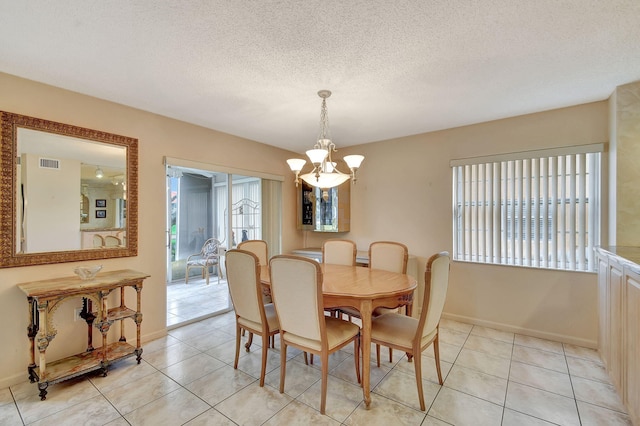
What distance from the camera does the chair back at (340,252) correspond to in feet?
10.8

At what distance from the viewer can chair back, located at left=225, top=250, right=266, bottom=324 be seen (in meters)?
2.16

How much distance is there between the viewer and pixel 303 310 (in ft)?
6.26

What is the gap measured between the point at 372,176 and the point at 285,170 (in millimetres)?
1415

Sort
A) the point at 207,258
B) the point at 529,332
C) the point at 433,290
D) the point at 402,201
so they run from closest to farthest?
the point at 433,290, the point at 529,332, the point at 402,201, the point at 207,258

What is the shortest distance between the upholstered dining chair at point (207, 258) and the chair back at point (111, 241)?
1.56 m

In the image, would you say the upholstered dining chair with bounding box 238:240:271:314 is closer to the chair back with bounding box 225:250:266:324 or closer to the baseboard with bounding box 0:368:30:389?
the chair back with bounding box 225:250:266:324

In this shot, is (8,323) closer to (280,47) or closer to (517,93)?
(280,47)

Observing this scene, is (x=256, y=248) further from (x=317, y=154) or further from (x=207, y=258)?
(x=207, y=258)

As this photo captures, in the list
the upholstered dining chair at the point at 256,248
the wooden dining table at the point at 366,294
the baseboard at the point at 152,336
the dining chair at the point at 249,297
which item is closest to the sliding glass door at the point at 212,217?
the baseboard at the point at 152,336

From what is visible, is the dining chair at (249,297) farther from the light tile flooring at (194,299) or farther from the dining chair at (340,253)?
the light tile flooring at (194,299)

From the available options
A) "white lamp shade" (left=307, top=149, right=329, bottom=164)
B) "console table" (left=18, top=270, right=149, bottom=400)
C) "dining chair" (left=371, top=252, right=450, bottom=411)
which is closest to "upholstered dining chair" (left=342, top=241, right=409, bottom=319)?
"dining chair" (left=371, top=252, right=450, bottom=411)

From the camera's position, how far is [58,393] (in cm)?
209

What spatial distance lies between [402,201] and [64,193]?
12.2ft

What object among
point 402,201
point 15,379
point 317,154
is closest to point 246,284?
point 317,154
